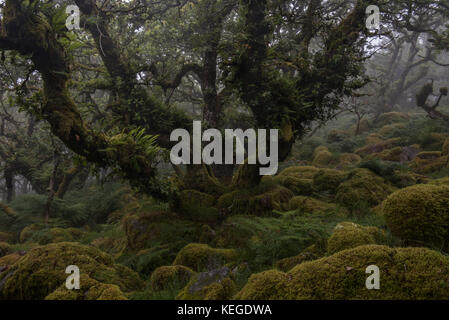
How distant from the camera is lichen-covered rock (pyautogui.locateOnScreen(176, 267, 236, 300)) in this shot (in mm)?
2631

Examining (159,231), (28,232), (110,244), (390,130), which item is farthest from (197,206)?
(390,130)

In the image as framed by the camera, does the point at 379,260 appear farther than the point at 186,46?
No

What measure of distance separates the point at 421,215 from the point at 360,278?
149 centimetres

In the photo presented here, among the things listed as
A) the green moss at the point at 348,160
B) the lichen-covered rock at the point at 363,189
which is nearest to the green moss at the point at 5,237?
the lichen-covered rock at the point at 363,189

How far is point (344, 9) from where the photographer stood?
41.3 feet

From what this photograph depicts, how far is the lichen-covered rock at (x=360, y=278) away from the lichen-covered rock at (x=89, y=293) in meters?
1.29

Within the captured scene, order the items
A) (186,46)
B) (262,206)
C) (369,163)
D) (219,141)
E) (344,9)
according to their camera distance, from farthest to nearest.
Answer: (344,9) → (186,46) → (219,141) → (369,163) → (262,206)

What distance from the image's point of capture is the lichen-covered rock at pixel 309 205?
576 centimetres

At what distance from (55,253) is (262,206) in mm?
4462

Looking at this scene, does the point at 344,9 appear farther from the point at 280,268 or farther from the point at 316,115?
the point at 280,268

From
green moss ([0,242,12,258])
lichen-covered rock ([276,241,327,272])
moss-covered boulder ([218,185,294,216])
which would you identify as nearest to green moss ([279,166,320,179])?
moss-covered boulder ([218,185,294,216])

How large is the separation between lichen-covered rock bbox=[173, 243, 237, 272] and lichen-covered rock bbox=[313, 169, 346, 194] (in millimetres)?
3829

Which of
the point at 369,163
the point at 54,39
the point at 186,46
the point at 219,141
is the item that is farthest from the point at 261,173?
the point at 186,46
